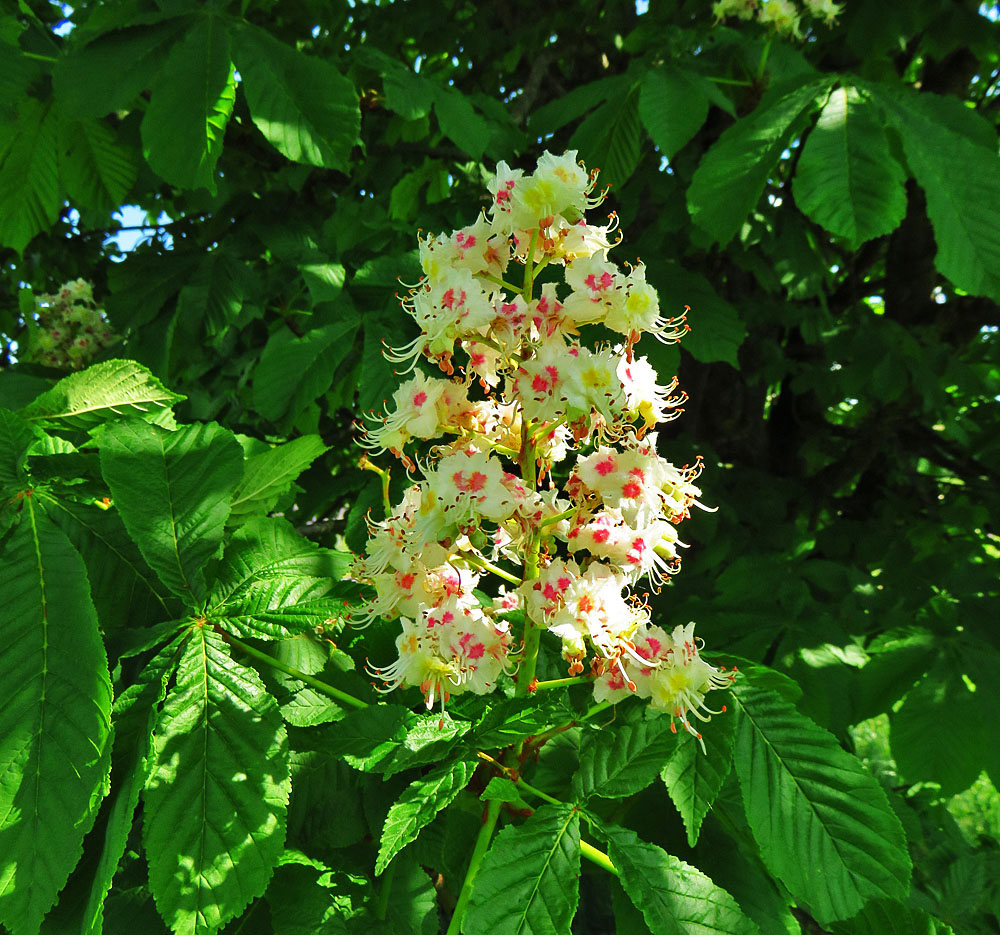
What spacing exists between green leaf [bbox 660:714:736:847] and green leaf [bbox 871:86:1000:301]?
2.72 ft

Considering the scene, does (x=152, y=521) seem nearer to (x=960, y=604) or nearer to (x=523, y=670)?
(x=523, y=670)

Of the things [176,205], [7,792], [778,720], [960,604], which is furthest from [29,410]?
[960,604]

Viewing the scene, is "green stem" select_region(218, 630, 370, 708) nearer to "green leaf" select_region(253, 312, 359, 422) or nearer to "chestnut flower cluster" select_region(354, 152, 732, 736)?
"chestnut flower cluster" select_region(354, 152, 732, 736)

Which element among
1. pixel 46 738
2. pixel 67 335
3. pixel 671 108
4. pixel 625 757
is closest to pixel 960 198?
pixel 671 108

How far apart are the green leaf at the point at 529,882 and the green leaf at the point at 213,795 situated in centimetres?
18

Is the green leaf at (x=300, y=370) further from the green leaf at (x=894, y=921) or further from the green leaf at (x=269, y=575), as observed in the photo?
the green leaf at (x=894, y=921)

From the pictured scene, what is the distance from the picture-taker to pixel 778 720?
2.75 ft

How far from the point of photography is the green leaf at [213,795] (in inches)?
26.2

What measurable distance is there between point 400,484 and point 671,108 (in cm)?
91

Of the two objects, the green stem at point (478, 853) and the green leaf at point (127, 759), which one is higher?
the green leaf at point (127, 759)

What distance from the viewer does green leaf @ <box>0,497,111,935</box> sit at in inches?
25.3

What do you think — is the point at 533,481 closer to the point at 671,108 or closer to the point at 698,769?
the point at 698,769

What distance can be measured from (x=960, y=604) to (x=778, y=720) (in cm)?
135

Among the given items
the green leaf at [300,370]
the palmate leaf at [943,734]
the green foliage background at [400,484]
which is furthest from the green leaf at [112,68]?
the palmate leaf at [943,734]
